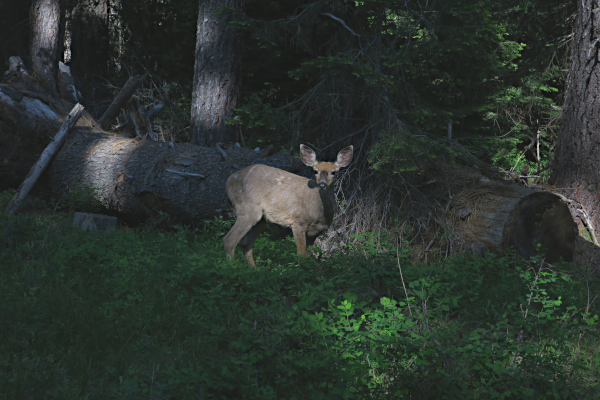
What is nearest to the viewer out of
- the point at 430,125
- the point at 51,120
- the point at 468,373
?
the point at 468,373

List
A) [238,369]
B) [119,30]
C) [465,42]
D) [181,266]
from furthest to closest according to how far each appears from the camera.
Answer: [119,30]
[465,42]
[181,266]
[238,369]

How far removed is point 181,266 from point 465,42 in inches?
193

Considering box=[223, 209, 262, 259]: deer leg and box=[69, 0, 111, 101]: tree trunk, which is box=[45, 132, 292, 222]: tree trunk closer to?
box=[223, 209, 262, 259]: deer leg

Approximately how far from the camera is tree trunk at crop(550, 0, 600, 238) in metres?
7.88

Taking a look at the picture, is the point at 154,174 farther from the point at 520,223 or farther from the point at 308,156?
the point at 520,223

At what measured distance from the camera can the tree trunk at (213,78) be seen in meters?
10.1

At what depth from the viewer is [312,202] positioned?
6559mm

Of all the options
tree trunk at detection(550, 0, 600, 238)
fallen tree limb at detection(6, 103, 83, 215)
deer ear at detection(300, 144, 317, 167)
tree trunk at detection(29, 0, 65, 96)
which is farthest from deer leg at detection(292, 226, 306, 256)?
tree trunk at detection(29, 0, 65, 96)

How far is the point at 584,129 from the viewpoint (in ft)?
26.4

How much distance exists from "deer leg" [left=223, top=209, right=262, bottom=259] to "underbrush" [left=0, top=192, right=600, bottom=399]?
37 cm

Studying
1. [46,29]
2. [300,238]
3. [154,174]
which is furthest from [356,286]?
[46,29]

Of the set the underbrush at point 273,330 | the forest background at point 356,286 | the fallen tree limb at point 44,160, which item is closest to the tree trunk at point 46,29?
the fallen tree limb at point 44,160

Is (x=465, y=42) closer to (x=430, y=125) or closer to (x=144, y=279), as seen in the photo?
(x=430, y=125)

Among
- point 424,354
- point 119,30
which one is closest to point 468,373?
point 424,354
